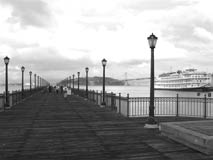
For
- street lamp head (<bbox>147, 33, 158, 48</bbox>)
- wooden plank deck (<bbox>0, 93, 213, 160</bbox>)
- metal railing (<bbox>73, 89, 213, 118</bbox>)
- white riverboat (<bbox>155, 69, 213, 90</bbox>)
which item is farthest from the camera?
white riverboat (<bbox>155, 69, 213, 90</bbox>)

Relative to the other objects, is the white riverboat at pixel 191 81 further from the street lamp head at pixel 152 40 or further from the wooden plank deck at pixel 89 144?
the wooden plank deck at pixel 89 144

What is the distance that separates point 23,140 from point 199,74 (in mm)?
130195

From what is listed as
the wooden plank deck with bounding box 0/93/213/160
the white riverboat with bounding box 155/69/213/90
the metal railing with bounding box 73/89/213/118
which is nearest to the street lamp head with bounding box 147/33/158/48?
the wooden plank deck with bounding box 0/93/213/160

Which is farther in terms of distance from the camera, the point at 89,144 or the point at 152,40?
the point at 152,40

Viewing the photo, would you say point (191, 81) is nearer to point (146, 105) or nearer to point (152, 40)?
point (146, 105)

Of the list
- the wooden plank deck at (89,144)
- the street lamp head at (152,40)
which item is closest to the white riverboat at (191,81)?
the street lamp head at (152,40)

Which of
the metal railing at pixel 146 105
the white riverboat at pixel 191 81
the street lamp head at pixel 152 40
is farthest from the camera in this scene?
the white riverboat at pixel 191 81

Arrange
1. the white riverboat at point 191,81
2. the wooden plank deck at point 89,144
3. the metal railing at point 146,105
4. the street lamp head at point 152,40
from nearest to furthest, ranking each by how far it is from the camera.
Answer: the wooden plank deck at point 89,144 < the street lamp head at point 152,40 < the metal railing at point 146,105 < the white riverboat at point 191,81

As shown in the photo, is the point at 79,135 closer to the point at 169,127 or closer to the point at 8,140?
the point at 8,140

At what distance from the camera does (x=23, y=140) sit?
9602 millimetres

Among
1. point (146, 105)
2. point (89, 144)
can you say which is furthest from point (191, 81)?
point (89, 144)

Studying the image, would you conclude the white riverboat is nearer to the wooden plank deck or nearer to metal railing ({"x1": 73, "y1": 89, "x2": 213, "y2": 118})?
metal railing ({"x1": 73, "y1": 89, "x2": 213, "y2": 118})

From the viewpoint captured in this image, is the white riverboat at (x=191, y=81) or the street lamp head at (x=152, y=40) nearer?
the street lamp head at (x=152, y=40)

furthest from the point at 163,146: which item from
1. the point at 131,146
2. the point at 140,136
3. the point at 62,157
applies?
the point at 62,157
